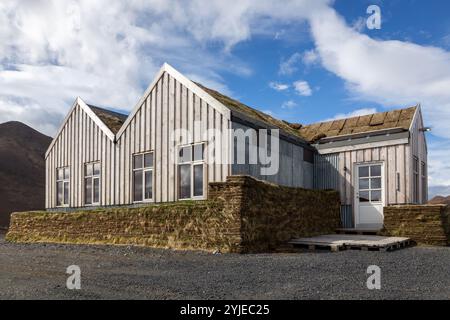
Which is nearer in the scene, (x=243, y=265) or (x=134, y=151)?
(x=243, y=265)

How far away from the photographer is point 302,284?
727 centimetres

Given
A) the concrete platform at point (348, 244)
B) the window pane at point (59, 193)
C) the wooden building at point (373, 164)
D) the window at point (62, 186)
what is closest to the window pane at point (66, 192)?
the window at point (62, 186)

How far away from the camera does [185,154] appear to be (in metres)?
15.8

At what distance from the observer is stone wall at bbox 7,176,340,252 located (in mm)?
12039

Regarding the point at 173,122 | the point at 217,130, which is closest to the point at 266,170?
Answer: the point at 217,130

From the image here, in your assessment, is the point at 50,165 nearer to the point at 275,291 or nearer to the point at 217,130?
the point at 217,130

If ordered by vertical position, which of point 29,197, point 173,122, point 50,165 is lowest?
point 29,197

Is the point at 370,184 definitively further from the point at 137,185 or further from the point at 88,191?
the point at 88,191

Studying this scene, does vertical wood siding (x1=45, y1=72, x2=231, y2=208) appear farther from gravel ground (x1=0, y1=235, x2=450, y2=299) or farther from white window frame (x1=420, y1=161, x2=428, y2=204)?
white window frame (x1=420, y1=161, x2=428, y2=204)

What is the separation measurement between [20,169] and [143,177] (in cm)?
5073

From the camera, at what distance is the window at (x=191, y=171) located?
596 inches

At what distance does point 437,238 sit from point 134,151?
489 inches

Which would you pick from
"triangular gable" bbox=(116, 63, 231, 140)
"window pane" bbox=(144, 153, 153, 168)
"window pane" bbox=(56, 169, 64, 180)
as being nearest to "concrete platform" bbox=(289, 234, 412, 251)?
"triangular gable" bbox=(116, 63, 231, 140)

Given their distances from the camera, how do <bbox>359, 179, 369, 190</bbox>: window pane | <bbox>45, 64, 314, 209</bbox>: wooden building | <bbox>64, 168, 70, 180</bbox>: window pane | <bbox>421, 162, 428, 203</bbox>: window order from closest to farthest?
1. <bbox>45, 64, 314, 209</bbox>: wooden building
2. <bbox>359, 179, 369, 190</bbox>: window pane
3. <bbox>421, 162, 428, 203</bbox>: window
4. <bbox>64, 168, 70, 180</bbox>: window pane
